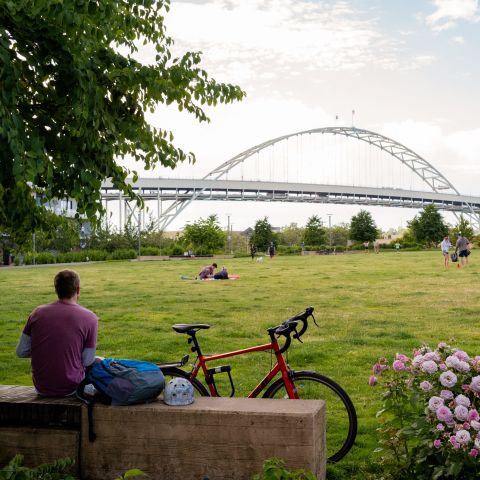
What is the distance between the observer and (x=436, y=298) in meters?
19.3

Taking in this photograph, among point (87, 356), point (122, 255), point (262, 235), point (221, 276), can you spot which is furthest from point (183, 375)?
point (262, 235)

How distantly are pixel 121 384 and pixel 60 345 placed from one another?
68 cm

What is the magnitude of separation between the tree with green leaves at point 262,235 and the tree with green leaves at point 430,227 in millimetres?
19478

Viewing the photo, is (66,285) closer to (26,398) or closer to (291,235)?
(26,398)

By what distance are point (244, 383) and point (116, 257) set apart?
59914 mm

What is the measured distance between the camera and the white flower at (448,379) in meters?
4.27

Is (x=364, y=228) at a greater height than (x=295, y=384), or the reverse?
(x=364, y=228)

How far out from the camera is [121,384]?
16.5 ft

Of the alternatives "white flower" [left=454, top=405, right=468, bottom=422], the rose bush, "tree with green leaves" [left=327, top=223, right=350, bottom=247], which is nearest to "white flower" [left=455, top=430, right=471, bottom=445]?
the rose bush

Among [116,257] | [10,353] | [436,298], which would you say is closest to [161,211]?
[116,257]

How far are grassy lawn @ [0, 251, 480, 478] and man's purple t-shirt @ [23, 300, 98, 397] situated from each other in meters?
2.30

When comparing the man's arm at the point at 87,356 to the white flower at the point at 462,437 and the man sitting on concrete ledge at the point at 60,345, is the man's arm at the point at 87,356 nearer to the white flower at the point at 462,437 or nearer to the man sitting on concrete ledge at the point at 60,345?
the man sitting on concrete ledge at the point at 60,345

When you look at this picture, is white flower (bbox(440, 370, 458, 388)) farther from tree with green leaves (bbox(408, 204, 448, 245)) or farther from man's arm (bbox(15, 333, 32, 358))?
tree with green leaves (bbox(408, 204, 448, 245))

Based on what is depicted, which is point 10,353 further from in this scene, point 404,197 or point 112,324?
point 404,197
